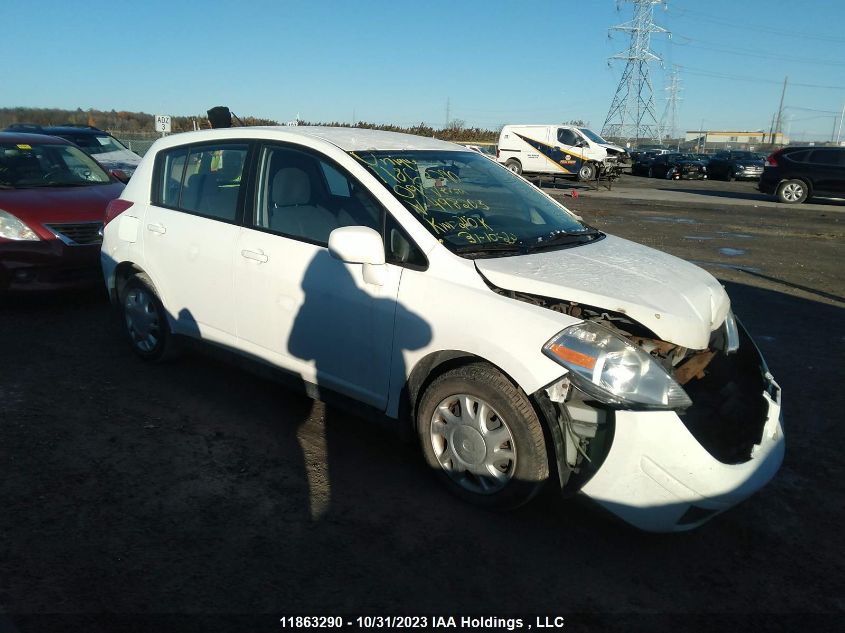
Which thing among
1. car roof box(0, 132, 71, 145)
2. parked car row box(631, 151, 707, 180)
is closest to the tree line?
parked car row box(631, 151, 707, 180)

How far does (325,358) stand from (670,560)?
1.98 metres

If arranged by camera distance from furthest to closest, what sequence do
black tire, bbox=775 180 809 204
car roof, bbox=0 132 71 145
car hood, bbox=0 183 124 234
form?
black tire, bbox=775 180 809 204
car roof, bbox=0 132 71 145
car hood, bbox=0 183 124 234

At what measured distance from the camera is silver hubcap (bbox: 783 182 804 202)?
797 inches

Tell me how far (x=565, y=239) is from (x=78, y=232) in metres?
4.82

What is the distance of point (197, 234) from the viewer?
443cm

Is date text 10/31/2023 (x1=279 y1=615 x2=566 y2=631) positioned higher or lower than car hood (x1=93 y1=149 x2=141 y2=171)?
lower

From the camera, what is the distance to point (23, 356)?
527 centimetres

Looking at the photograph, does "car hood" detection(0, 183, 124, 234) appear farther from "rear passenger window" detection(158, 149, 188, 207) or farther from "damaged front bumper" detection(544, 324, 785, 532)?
"damaged front bumper" detection(544, 324, 785, 532)

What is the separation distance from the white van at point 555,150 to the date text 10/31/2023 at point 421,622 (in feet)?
78.6

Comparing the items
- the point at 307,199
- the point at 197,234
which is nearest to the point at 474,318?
the point at 307,199

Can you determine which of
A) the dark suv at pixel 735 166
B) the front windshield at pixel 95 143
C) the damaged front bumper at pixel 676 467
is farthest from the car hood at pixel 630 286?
the dark suv at pixel 735 166

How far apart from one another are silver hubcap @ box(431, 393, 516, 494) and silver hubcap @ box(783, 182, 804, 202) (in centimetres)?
2060

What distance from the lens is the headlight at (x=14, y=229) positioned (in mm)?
6160

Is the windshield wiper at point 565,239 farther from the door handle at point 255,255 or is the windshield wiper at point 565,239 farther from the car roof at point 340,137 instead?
the door handle at point 255,255
